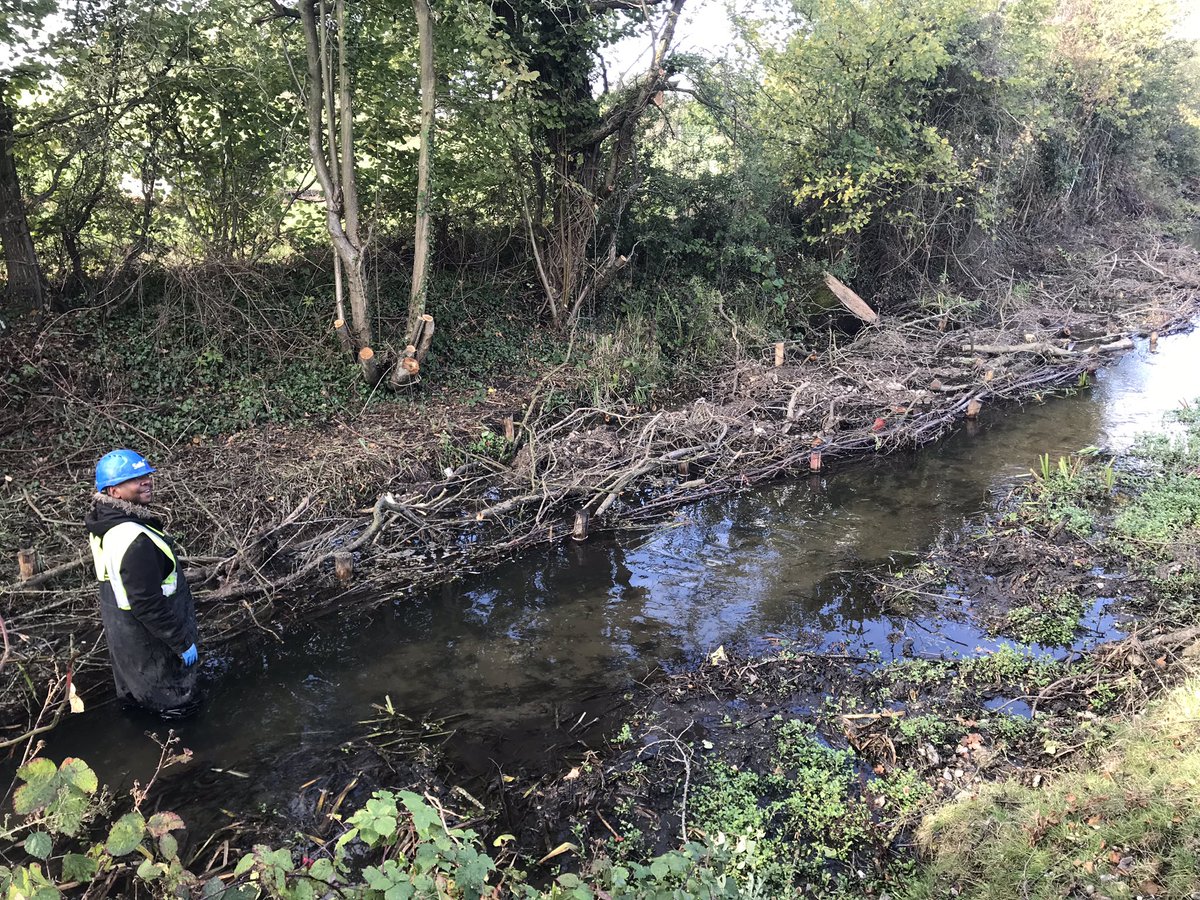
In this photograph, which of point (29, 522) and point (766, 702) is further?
point (29, 522)

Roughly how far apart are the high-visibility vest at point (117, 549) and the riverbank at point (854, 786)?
1.53 metres

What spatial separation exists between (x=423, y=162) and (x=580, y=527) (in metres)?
4.99

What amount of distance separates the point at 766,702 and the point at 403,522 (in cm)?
409

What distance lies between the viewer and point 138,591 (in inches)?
180

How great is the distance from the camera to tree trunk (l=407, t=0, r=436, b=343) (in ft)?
27.7

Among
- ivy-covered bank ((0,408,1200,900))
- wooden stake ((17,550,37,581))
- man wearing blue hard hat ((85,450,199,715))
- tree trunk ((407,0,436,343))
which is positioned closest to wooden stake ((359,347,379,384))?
tree trunk ((407,0,436,343))

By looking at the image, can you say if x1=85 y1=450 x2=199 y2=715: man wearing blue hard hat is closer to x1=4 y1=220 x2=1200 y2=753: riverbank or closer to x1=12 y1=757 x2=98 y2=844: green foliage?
x1=4 y1=220 x2=1200 y2=753: riverbank

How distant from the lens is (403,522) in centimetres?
751

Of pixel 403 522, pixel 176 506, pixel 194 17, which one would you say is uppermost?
pixel 194 17

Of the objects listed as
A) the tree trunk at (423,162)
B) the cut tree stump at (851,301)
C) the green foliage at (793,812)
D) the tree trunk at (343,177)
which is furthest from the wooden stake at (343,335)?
the cut tree stump at (851,301)

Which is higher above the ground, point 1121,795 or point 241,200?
point 241,200

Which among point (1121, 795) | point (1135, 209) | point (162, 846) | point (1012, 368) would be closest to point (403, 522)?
point (162, 846)

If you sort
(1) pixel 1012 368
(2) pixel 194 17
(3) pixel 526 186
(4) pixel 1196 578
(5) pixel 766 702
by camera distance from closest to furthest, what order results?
(5) pixel 766 702 < (4) pixel 1196 578 < (2) pixel 194 17 < (3) pixel 526 186 < (1) pixel 1012 368

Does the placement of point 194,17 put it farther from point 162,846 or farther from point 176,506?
point 162,846
